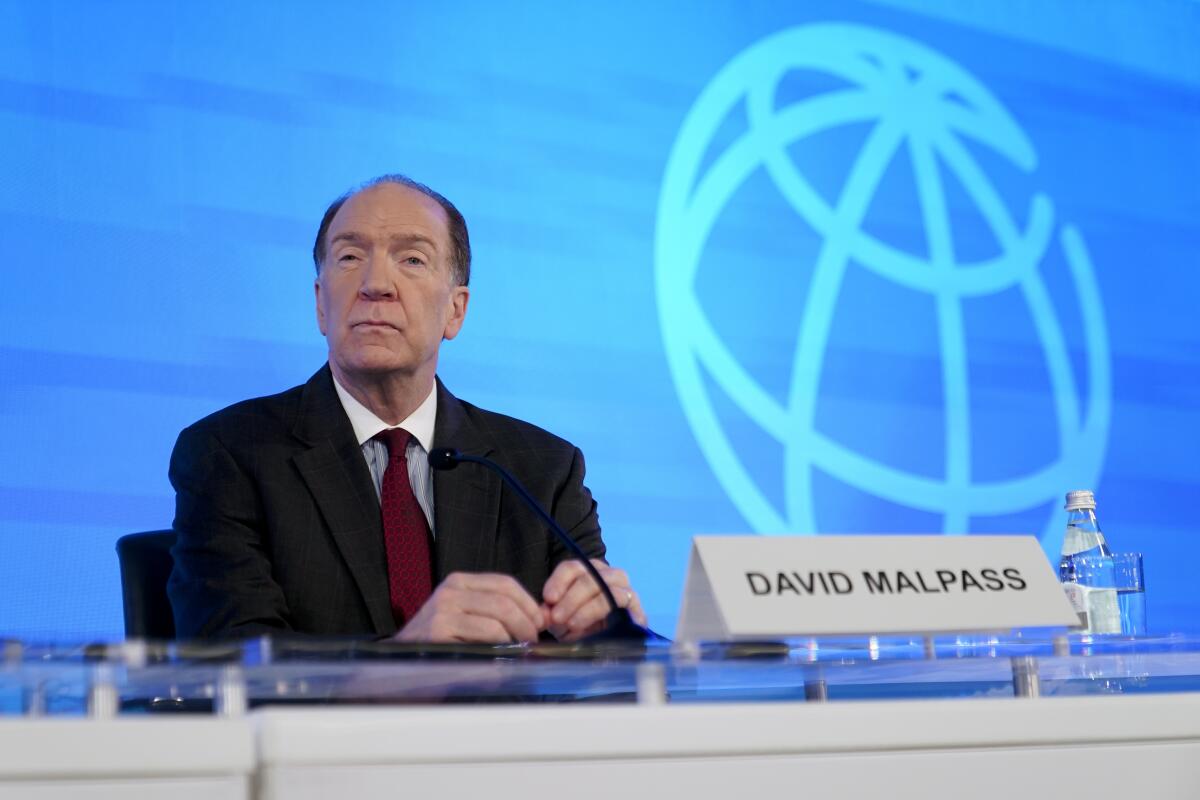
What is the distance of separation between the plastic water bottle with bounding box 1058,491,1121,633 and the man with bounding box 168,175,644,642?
75 centimetres

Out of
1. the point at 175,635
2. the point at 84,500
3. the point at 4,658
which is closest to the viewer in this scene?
the point at 4,658

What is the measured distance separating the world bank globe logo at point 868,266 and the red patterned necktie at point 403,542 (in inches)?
45.5

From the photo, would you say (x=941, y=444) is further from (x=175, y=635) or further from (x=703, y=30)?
(x=175, y=635)

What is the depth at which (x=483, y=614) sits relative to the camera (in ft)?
4.54

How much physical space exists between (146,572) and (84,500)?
0.66 meters

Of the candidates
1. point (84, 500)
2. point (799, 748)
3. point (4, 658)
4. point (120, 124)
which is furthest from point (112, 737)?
point (120, 124)

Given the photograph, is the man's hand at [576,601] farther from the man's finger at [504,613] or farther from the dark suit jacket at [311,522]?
the dark suit jacket at [311,522]

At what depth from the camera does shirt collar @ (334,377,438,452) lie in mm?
2148

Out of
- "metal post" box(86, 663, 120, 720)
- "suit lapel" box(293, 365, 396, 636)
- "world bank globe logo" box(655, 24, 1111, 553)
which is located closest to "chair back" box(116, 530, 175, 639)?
"suit lapel" box(293, 365, 396, 636)

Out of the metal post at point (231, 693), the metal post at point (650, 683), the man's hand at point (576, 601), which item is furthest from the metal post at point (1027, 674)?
the metal post at point (231, 693)

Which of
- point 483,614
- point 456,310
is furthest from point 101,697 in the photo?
point 456,310

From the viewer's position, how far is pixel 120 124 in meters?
2.61

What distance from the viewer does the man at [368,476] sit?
1.90m

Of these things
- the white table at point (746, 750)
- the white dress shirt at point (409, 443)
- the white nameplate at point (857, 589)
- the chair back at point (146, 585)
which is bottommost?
the white table at point (746, 750)
